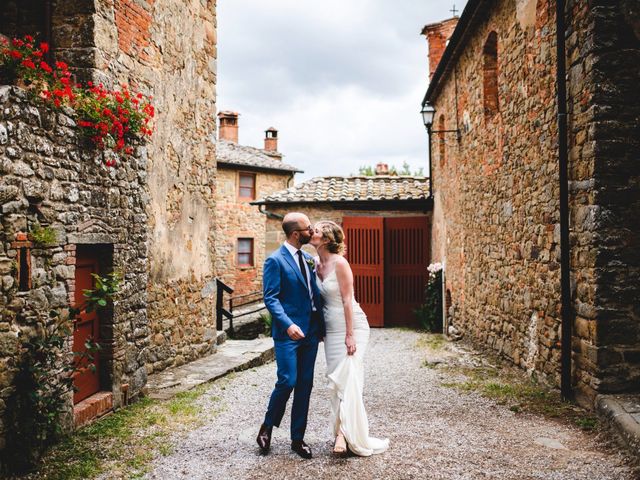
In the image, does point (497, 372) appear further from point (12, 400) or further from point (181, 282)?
point (12, 400)

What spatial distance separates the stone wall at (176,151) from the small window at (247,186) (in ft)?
47.8

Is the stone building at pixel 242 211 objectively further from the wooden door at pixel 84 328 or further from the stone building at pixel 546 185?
the wooden door at pixel 84 328

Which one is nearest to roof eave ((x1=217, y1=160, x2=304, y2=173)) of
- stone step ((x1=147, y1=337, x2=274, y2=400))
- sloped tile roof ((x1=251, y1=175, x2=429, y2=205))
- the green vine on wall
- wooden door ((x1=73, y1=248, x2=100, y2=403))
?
sloped tile roof ((x1=251, y1=175, x2=429, y2=205))

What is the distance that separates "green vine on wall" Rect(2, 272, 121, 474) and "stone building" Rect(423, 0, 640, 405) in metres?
4.05

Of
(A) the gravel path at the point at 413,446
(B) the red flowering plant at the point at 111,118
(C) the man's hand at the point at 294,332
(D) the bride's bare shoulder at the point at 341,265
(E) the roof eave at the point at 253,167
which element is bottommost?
(A) the gravel path at the point at 413,446

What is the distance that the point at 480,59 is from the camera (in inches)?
333

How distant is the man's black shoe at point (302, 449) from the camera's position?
3971mm

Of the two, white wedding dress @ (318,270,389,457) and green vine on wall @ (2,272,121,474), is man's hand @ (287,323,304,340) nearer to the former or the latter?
white wedding dress @ (318,270,389,457)

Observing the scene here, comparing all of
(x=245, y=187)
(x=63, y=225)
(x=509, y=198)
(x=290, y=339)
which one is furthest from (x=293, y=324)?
(x=245, y=187)

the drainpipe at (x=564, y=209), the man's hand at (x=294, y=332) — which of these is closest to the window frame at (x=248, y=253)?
the drainpipe at (x=564, y=209)

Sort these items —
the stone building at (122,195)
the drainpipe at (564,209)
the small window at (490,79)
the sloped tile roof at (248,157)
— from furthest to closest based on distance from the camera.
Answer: the sloped tile roof at (248,157) → the small window at (490,79) → the drainpipe at (564,209) → the stone building at (122,195)

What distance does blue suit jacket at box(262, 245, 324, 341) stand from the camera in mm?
3987

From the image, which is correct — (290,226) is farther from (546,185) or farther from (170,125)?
(170,125)

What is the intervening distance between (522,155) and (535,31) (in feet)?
4.45
